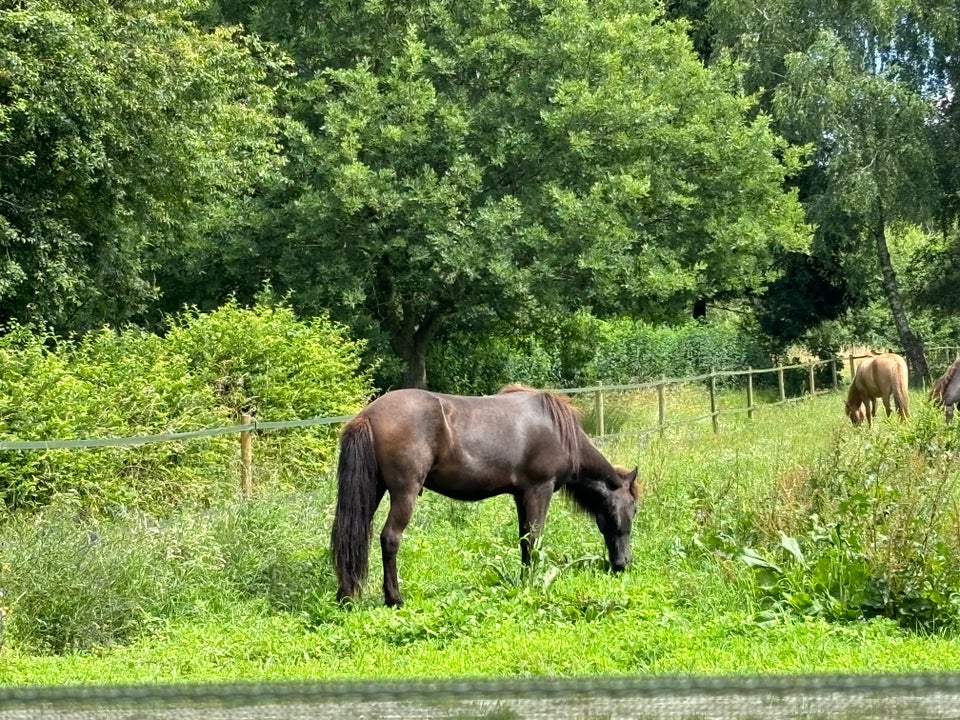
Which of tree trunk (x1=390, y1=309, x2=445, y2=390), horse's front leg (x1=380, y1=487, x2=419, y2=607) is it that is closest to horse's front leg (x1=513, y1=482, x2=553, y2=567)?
horse's front leg (x1=380, y1=487, x2=419, y2=607)

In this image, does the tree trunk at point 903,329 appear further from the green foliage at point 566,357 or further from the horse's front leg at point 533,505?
the horse's front leg at point 533,505

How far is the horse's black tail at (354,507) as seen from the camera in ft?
26.6

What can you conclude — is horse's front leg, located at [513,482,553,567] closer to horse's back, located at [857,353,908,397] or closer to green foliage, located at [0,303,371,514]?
green foliage, located at [0,303,371,514]

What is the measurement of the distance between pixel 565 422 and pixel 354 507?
6.83ft

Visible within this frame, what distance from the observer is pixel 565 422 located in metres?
9.49

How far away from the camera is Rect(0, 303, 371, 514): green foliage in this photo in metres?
10.4

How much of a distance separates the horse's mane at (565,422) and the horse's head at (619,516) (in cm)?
36

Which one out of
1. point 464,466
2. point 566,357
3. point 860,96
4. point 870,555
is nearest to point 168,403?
point 464,466

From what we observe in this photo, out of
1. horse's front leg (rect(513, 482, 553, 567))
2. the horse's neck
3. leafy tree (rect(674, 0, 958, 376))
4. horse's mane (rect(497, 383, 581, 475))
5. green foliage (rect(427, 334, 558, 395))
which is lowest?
horse's front leg (rect(513, 482, 553, 567))

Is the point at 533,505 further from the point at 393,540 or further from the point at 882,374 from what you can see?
the point at 882,374

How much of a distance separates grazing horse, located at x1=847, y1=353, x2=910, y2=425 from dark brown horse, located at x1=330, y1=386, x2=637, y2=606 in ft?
33.6

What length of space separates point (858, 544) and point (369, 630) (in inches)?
127

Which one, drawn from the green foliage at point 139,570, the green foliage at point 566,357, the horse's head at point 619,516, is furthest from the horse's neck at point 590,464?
the green foliage at point 566,357

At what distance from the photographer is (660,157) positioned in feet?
73.8
